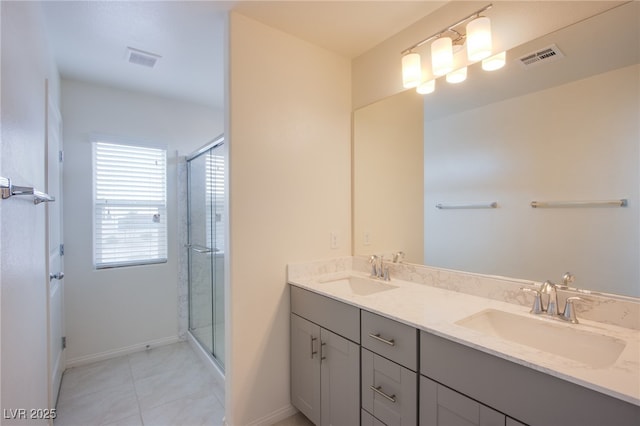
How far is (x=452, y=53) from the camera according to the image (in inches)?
64.3

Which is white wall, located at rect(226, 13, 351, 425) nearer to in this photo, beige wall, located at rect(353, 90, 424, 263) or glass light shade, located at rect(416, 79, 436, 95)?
beige wall, located at rect(353, 90, 424, 263)

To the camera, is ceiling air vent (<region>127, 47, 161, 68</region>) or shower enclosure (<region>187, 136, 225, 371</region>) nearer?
ceiling air vent (<region>127, 47, 161, 68</region>)

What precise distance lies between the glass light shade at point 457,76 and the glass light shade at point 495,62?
0.10 meters

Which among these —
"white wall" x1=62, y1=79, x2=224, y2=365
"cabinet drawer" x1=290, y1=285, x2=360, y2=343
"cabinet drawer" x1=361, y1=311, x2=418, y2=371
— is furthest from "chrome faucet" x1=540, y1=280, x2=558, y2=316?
"white wall" x1=62, y1=79, x2=224, y2=365

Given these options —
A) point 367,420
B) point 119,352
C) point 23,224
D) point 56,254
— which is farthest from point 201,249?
point 367,420

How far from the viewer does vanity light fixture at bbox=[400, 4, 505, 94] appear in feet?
4.79

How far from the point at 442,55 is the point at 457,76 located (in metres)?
0.15

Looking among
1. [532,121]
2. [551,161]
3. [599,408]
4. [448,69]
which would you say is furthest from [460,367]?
[448,69]

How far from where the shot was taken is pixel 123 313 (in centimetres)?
280

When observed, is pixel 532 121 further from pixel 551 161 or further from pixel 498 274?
pixel 498 274

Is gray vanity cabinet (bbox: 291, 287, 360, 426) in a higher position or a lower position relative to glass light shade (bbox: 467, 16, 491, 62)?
lower

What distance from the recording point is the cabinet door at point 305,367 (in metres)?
1.75

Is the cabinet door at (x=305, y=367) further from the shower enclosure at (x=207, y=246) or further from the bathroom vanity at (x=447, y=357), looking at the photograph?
the shower enclosure at (x=207, y=246)

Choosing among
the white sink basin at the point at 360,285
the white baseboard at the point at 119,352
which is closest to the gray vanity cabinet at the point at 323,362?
the white sink basin at the point at 360,285
